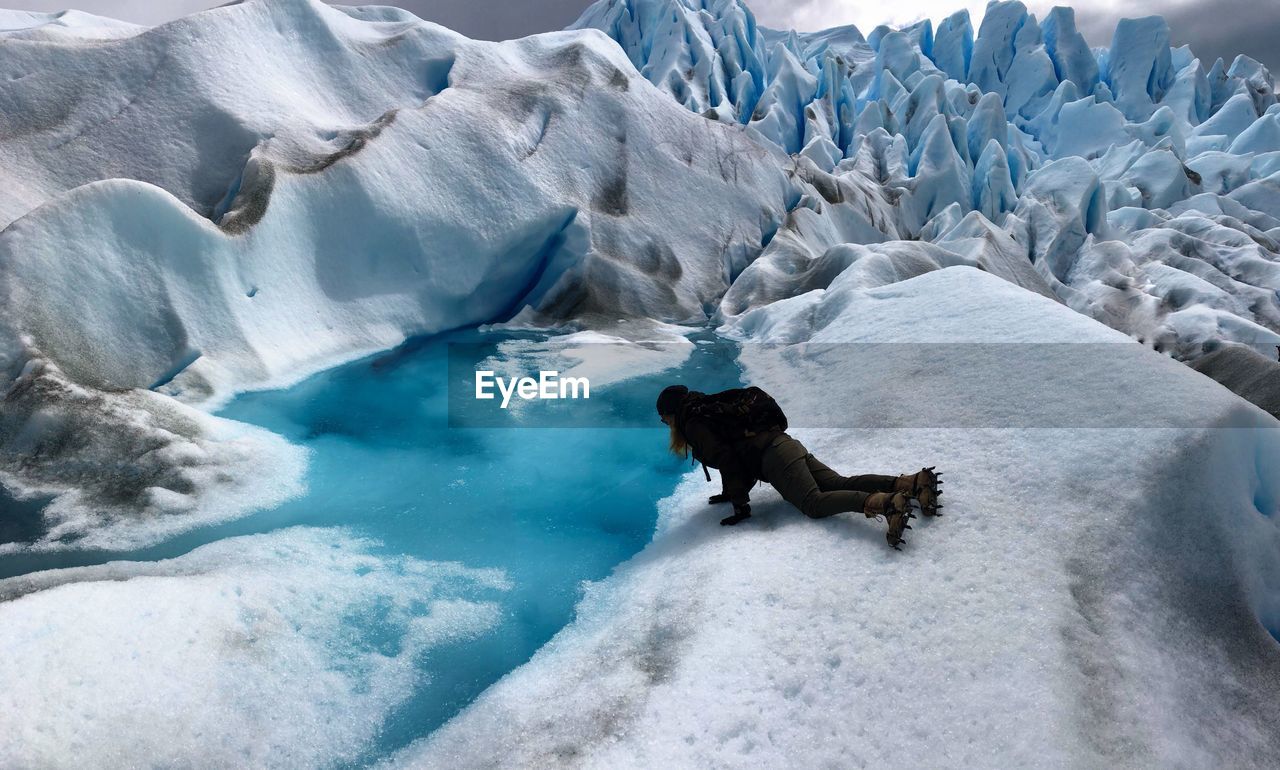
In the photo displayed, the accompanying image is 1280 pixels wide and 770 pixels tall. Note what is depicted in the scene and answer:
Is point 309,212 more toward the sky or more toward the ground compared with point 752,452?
more toward the sky

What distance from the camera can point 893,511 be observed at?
3.72 m

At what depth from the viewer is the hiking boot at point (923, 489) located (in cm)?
386

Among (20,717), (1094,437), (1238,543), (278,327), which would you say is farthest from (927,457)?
(278,327)

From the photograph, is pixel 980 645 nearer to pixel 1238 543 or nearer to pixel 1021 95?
pixel 1238 543

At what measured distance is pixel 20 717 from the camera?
9.30 feet

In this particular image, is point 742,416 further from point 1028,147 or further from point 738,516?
point 1028,147

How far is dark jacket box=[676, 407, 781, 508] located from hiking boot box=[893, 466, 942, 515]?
0.85 meters

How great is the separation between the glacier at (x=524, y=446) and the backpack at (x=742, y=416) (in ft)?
1.99

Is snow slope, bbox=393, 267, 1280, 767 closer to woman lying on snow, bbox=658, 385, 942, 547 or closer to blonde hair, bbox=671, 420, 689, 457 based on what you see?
woman lying on snow, bbox=658, 385, 942, 547

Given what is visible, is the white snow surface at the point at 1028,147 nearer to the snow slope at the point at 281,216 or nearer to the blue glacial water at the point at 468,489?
the snow slope at the point at 281,216

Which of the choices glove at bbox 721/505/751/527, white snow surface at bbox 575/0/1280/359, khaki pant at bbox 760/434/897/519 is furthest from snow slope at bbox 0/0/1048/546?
khaki pant at bbox 760/434/897/519

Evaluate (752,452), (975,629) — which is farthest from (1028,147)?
(975,629)

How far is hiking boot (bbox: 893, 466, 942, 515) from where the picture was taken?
3.86m

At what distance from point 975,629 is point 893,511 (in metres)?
0.75
